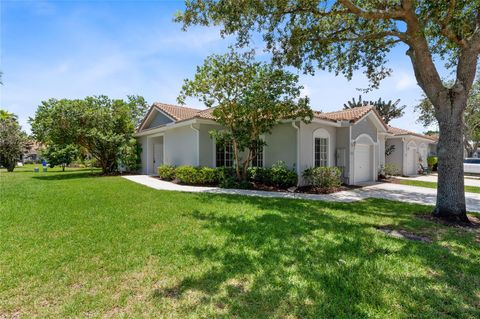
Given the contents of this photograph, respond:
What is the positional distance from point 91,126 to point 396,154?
81.2 feet

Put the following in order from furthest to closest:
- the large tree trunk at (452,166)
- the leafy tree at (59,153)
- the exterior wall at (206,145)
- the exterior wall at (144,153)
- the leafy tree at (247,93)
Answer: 1. the leafy tree at (59,153)
2. the exterior wall at (144,153)
3. the exterior wall at (206,145)
4. the leafy tree at (247,93)
5. the large tree trunk at (452,166)

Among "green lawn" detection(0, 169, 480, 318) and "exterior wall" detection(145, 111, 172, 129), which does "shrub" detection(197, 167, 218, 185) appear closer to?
"exterior wall" detection(145, 111, 172, 129)

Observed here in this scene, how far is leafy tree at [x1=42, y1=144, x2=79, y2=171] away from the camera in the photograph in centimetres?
2542

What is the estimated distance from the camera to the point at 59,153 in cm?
2533

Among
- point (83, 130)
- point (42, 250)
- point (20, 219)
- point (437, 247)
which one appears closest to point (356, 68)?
point (437, 247)

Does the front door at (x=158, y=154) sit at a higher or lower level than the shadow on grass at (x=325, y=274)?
higher

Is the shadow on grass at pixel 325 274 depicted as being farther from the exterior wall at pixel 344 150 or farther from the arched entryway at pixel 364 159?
the arched entryway at pixel 364 159

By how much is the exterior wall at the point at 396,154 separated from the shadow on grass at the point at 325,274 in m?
17.4

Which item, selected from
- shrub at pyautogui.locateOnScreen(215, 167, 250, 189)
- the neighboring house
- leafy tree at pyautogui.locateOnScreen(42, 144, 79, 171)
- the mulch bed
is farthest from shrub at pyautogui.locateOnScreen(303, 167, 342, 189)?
leafy tree at pyautogui.locateOnScreen(42, 144, 79, 171)

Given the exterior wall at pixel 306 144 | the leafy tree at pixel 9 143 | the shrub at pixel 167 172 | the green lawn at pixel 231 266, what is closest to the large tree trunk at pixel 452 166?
the green lawn at pixel 231 266

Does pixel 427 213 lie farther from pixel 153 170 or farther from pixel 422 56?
pixel 153 170

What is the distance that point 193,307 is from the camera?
3041 millimetres

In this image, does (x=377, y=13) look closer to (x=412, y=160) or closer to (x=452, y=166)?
(x=452, y=166)

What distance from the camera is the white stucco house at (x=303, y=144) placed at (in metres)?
13.4
